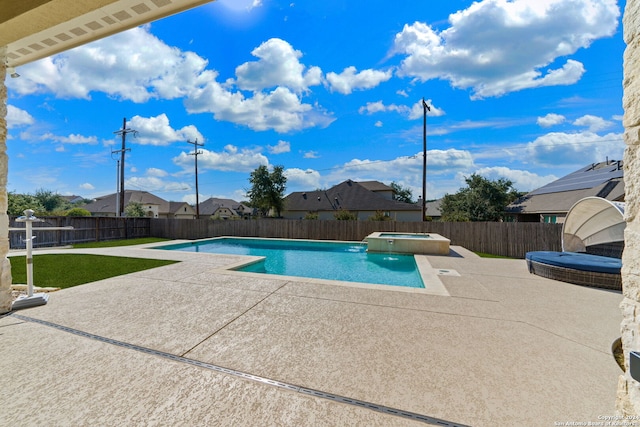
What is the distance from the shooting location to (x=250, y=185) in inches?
1018

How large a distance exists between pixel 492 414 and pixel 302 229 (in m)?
13.9

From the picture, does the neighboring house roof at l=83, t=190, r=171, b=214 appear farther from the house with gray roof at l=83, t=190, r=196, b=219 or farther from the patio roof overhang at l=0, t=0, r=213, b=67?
the patio roof overhang at l=0, t=0, r=213, b=67

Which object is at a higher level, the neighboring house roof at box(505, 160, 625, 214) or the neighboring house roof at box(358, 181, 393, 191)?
the neighboring house roof at box(358, 181, 393, 191)

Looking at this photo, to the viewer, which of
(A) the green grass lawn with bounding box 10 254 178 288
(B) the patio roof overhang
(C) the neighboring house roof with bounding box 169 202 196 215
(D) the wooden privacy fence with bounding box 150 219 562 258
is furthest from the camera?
(C) the neighboring house roof with bounding box 169 202 196 215

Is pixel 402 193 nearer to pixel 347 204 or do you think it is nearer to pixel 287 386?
pixel 347 204

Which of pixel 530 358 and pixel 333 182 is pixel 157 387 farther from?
pixel 333 182

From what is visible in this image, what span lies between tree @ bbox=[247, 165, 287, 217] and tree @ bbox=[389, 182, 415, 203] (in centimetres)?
2259

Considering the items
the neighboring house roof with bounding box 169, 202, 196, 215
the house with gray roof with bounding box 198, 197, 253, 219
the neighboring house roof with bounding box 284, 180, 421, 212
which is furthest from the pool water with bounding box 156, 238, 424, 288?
the neighboring house roof with bounding box 169, 202, 196, 215

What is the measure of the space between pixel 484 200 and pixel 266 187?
1943cm

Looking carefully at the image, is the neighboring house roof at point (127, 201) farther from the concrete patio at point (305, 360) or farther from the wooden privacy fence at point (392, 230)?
the concrete patio at point (305, 360)

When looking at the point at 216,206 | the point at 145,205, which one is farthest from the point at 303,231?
the point at 216,206

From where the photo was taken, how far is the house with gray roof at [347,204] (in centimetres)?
2503

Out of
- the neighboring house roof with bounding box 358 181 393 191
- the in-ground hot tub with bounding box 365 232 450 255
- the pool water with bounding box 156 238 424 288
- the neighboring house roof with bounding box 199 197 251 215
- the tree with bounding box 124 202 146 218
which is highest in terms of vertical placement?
the neighboring house roof with bounding box 358 181 393 191

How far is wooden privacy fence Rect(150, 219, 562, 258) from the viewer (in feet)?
35.5
